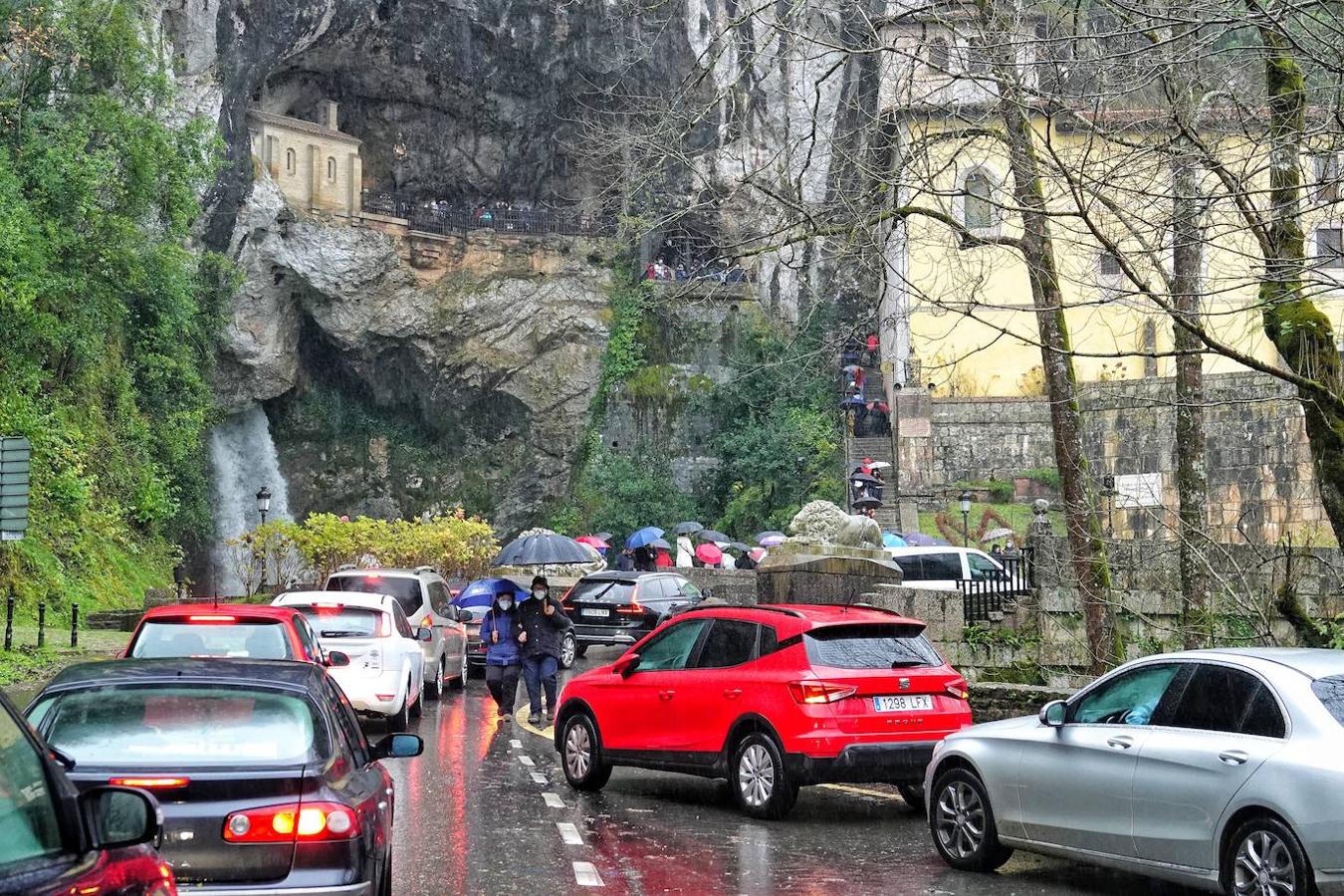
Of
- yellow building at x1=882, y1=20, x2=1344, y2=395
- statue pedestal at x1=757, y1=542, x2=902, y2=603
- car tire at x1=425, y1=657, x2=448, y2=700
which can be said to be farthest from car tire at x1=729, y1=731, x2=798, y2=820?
car tire at x1=425, y1=657, x2=448, y2=700

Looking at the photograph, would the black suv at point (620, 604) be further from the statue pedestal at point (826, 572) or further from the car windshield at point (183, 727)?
the car windshield at point (183, 727)

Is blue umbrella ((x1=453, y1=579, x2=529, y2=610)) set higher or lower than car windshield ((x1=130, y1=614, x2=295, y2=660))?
lower

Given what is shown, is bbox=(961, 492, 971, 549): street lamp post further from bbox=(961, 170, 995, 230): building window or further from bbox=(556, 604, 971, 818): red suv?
bbox=(556, 604, 971, 818): red suv

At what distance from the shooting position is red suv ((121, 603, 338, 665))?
12.3 m

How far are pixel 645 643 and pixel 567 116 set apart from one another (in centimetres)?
4688

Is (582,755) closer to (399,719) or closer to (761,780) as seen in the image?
(761,780)

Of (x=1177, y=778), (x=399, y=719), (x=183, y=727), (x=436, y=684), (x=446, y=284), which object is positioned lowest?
(x=436, y=684)

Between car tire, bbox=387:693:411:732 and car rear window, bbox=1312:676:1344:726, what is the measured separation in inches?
435

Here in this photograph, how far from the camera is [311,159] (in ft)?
181

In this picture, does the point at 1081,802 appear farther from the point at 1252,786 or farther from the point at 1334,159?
the point at 1334,159

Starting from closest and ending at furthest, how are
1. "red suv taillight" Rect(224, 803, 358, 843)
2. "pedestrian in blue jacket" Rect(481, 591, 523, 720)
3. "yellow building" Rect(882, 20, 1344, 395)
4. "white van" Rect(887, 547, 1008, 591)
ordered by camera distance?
1. "red suv taillight" Rect(224, 803, 358, 843)
2. "yellow building" Rect(882, 20, 1344, 395)
3. "pedestrian in blue jacket" Rect(481, 591, 523, 720)
4. "white van" Rect(887, 547, 1008, 591)

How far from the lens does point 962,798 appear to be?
31.7 ft

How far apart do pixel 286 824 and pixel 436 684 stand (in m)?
15.8

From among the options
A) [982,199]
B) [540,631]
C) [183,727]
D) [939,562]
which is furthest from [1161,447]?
[183,727]
